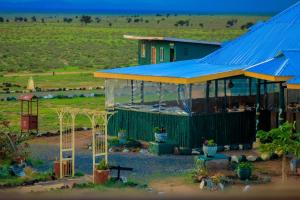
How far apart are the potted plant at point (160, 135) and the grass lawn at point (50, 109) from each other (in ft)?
25.4

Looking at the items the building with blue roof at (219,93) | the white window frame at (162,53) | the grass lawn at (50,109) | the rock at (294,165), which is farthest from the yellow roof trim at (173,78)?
the white window frame at (162,53)

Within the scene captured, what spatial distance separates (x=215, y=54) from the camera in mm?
26234

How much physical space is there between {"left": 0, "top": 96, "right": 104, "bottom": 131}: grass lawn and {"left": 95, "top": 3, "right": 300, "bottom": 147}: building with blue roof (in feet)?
17.8

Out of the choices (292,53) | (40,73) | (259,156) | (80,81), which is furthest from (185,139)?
(40,73)

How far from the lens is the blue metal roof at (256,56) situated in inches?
858

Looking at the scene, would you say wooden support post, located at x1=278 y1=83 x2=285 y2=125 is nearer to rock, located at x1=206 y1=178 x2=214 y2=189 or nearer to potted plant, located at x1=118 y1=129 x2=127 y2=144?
potted plant, located at x1=118 y1=129 x2=127 y2=144

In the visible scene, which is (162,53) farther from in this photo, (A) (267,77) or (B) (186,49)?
(A) (267,77)

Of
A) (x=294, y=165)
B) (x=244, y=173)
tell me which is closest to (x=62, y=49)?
(x=294, y=165)

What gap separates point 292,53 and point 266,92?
4.69 ft

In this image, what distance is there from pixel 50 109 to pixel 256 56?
45.1ft

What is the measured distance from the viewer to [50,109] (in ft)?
115

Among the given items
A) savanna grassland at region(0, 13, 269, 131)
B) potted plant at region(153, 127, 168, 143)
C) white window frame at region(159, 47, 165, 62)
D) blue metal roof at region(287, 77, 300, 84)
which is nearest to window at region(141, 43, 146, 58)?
white window frame at region(159, 47, 165, 62)

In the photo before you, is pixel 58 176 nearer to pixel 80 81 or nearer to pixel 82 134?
pixel 82 134

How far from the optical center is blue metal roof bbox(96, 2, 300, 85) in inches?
858
